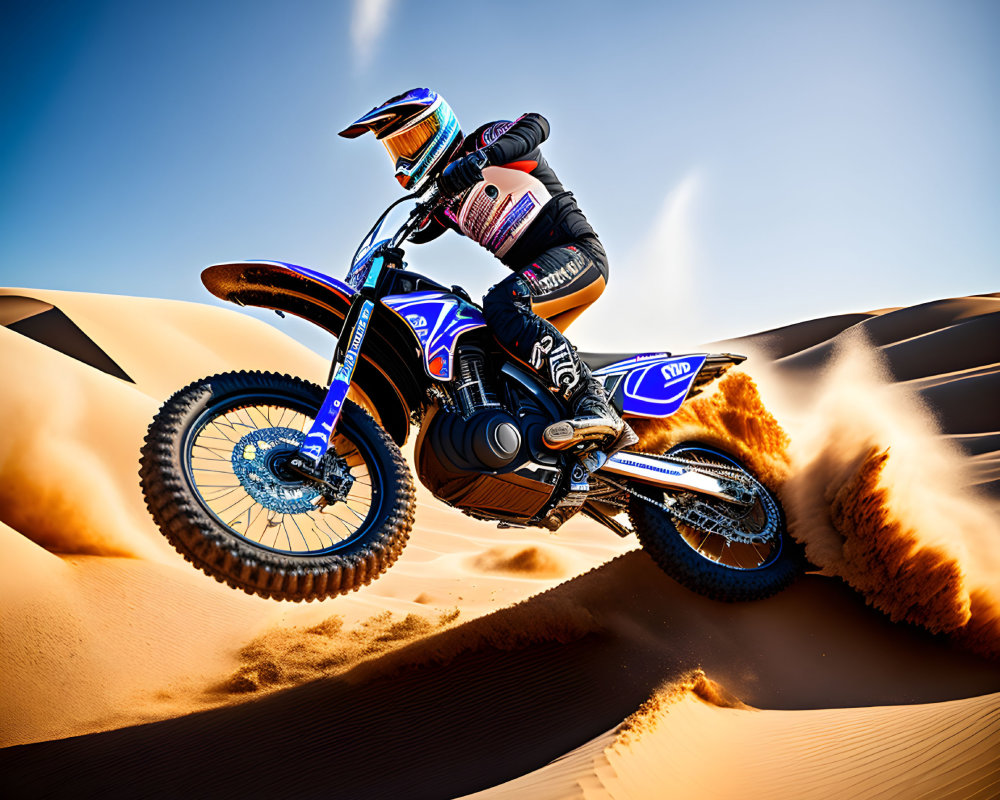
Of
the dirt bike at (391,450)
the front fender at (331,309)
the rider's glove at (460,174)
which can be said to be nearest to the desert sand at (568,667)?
the dirt bike at (391,450)

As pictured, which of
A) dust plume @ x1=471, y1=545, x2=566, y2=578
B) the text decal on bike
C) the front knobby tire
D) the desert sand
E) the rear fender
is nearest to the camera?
the front knobby tire

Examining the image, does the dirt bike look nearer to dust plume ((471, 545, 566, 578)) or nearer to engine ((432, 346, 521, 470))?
engine ((432, 346, 521, 470))

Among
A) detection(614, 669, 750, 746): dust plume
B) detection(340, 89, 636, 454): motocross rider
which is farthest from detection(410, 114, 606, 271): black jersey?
detection(614, 669, 750, 746): dust plume

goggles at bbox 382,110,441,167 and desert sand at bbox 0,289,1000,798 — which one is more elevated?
goggles at bbox 382,110,441,167

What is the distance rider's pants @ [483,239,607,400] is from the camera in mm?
3457

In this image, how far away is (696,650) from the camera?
14.0 ft

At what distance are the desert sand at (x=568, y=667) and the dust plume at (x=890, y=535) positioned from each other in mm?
16

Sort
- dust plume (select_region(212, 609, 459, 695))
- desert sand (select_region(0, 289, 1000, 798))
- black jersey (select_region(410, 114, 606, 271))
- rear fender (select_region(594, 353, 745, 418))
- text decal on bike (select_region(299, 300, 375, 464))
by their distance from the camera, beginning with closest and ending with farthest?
text decal on bike (select_region(299, 300, 375, 464)) < desert sand (select_region(0, 289, 1000, 798)) < black jersey (select_region(410, 114, 606, 271)) < rear fender (select_region(594, 353, 745, 418)) < dust plume (select_region(212, 609, 459, 695))

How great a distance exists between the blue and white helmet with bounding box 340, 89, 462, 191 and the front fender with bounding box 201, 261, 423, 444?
0.74 m

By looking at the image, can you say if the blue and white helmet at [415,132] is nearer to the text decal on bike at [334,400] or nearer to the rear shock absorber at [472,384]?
the text decal on bike at [334,400]

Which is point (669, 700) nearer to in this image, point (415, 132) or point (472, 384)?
point (472, 384)

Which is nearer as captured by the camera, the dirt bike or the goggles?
the dirt bike

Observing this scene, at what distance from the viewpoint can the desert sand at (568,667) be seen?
3.00 metres

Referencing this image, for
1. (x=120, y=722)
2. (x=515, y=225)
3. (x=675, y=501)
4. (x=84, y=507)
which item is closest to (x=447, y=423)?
(x=515, y=225)
